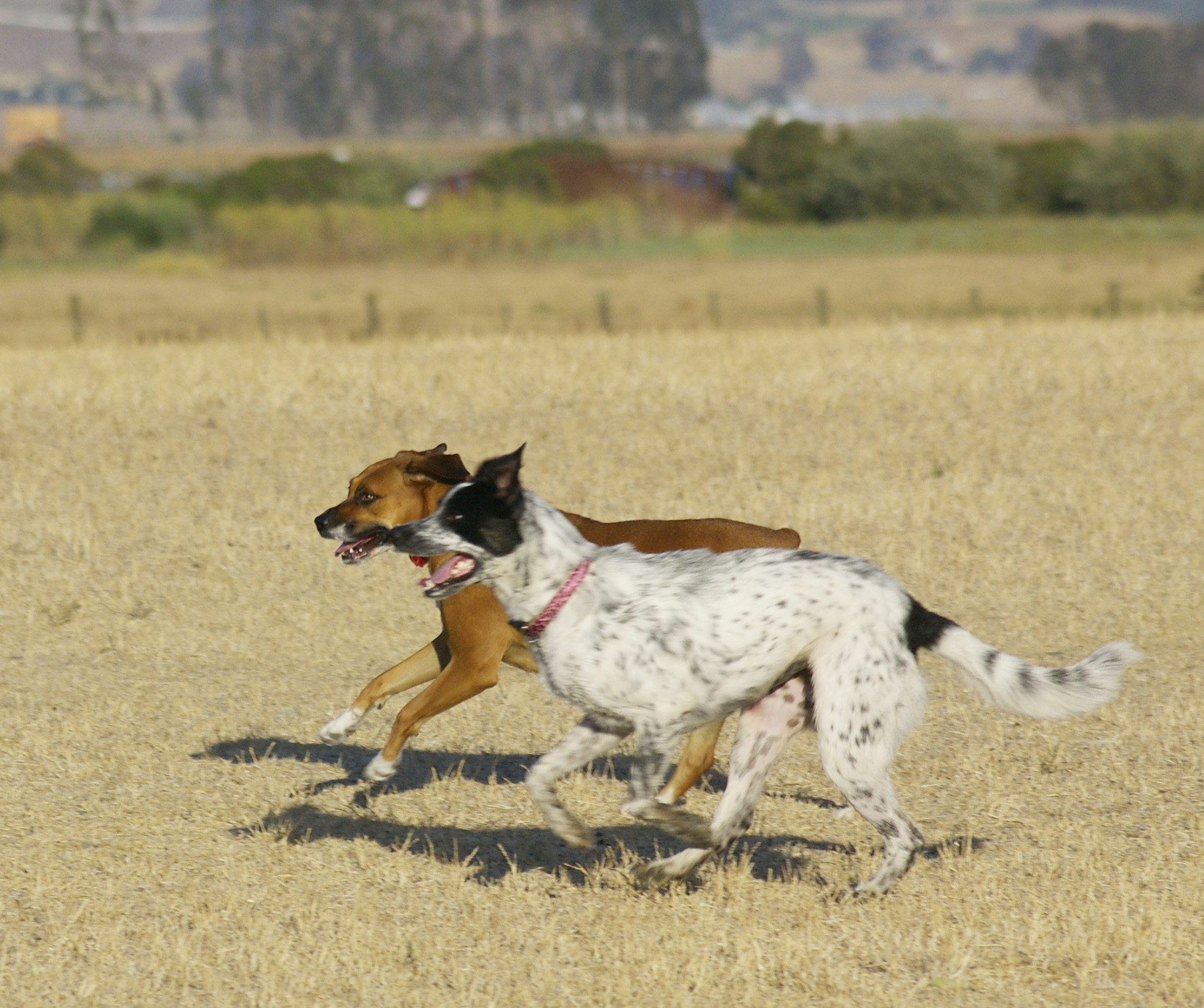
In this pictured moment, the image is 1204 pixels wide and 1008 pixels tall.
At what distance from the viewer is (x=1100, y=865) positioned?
652 cm

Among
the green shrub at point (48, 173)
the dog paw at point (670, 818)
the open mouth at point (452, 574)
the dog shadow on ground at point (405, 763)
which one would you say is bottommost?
the dog shadow on ground at point (405, 763)

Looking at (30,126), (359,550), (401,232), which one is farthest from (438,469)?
(30,126)

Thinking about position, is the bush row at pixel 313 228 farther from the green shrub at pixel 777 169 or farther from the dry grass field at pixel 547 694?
the dry grass field at pixel 547 694

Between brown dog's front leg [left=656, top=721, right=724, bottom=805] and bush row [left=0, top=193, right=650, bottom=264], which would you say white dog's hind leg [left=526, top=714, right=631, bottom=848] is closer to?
brown dog's front leg [left=656, top=721, right=724, bottom=805]

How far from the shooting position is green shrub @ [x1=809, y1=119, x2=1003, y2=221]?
230 feet

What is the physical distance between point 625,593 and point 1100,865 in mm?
2400

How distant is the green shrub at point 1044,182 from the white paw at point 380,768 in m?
69.5

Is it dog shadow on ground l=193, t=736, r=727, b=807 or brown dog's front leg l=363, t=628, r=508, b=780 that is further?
dog shadow on ground l=193, t=736, r=727, b=807

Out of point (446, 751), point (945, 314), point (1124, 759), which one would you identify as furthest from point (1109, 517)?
point (945, 314)

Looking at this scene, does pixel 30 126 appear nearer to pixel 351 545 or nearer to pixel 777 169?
pixel 777 169

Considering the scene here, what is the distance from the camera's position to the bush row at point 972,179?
7012 cm

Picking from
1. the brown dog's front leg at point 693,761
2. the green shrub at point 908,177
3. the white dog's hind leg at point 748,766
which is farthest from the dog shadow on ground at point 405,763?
the green shrub at point 908,177

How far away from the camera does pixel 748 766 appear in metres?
6.18

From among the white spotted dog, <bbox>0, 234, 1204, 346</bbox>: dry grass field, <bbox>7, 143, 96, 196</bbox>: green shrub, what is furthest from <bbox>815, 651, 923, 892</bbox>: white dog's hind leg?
<bbox>7, 143, 96, 196</bbox>: green shrub
